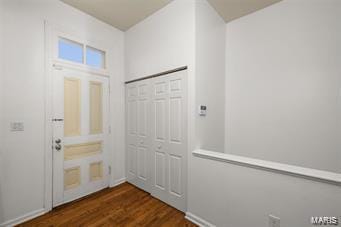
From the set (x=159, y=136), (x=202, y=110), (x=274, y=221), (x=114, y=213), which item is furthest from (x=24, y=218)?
(x=274, y=221)

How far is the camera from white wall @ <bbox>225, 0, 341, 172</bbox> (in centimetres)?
185

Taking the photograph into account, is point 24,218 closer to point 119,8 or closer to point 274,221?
point 274,221

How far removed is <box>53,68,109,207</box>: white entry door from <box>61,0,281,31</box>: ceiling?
104 cm

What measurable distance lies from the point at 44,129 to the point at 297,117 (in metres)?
3.47

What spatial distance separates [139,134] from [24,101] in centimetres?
166

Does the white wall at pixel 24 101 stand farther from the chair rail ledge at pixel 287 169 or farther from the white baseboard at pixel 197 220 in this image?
the chair rail ledge at pixel 287 169

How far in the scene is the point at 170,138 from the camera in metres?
2.33

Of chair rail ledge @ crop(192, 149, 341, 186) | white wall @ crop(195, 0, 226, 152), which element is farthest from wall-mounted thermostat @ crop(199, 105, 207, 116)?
chair rail ledge @ crop(192, 149, 341, 186)

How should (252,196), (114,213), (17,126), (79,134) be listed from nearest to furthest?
(252,196) < (17,126) < (114,213) < (79,134)

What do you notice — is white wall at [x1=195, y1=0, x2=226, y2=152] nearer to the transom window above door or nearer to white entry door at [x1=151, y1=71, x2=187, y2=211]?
white entry door at [x1=151, y1=71, x2=187, y2=211]

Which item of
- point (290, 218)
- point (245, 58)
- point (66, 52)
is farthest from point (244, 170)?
point (66, 52)

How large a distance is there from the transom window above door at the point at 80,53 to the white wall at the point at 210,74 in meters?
1.83

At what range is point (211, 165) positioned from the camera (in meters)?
1.83

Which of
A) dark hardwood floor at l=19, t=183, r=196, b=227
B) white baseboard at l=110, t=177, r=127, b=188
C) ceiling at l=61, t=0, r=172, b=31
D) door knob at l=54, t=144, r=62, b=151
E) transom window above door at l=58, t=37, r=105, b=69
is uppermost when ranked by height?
ceiling at l=61, t=0, r=172, b=31
